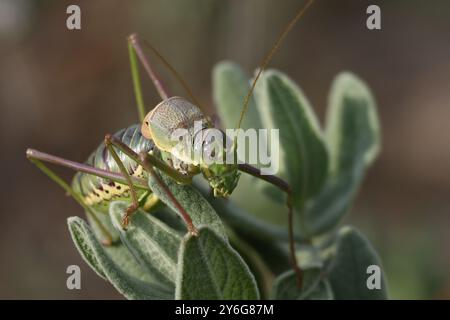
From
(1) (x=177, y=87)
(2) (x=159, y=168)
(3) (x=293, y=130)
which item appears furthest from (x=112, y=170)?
(1) (x=177, y=87)

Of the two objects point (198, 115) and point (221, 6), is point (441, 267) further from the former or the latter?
point (221, 6)

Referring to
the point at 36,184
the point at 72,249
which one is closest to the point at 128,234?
the point at 72,249

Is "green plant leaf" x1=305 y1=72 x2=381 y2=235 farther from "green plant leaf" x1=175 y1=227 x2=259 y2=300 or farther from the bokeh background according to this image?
the bokeh background

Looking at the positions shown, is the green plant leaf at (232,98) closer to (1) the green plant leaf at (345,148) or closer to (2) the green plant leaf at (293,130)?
(2) the green plant leaf at (293,130)

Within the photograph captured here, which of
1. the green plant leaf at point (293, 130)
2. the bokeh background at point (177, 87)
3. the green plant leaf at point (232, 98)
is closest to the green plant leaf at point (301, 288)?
the green plant leaf at point (293, 130)

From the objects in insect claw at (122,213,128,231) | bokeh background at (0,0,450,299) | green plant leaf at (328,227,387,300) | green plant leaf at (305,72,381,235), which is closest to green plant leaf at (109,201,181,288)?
insect claw at (122,213,128,231)

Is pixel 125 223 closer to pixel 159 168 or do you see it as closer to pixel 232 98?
pixel 159 168
